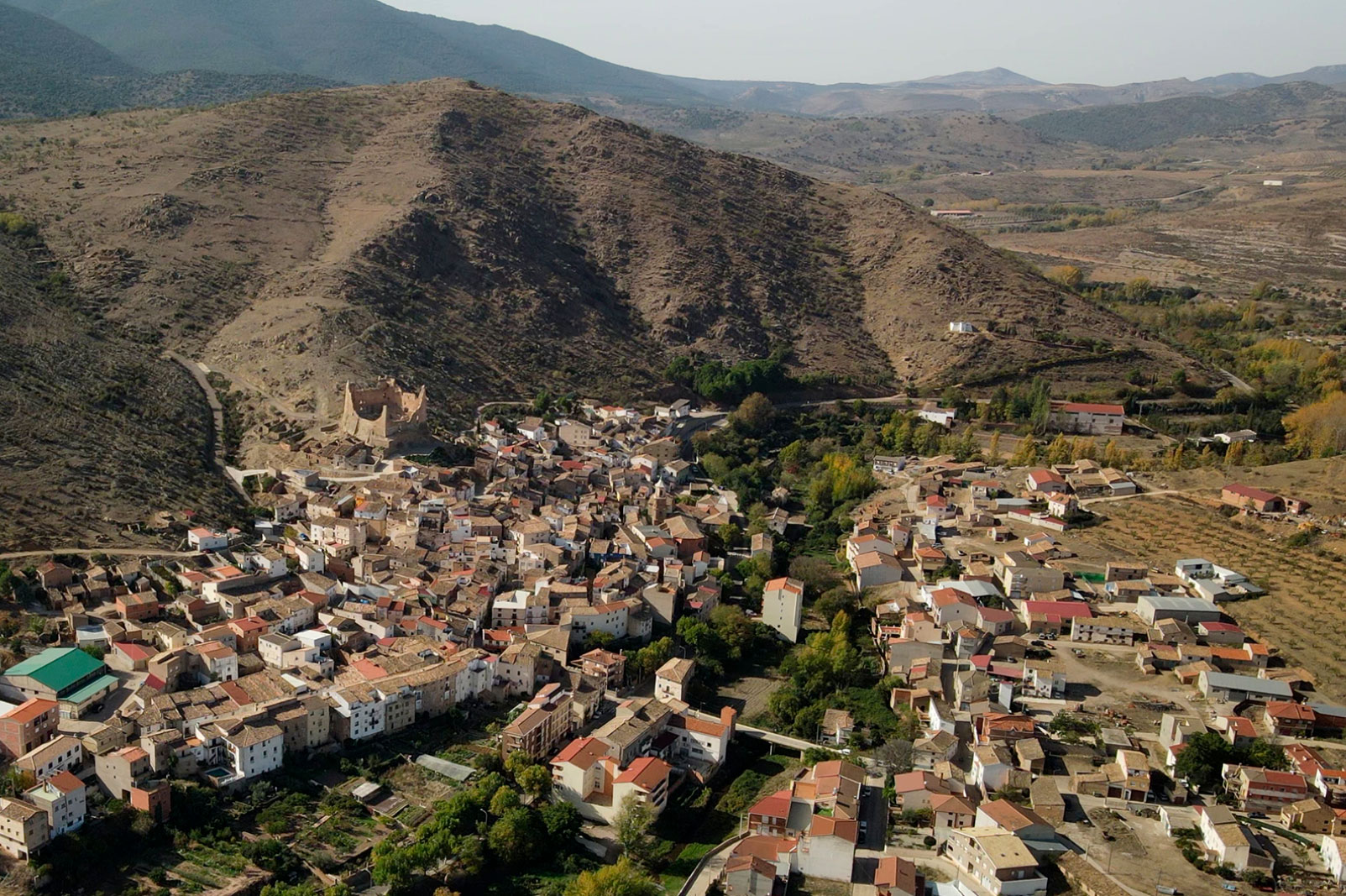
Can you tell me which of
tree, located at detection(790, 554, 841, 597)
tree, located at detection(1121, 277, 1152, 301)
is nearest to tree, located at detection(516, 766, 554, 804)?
tree, located at detection(790, 554, 841, 597)

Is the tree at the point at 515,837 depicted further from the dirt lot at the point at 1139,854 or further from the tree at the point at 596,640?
the dirt lot at the point at 1139,854

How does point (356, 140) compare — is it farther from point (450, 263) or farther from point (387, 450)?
point (387, 450)

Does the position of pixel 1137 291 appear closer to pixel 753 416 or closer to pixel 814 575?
pixel 753 416

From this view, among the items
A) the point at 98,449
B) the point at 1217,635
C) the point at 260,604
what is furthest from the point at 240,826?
the point at 1217,635

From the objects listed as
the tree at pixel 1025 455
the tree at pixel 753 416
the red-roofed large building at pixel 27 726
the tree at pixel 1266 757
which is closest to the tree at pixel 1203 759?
the tree at pixel 1266 757

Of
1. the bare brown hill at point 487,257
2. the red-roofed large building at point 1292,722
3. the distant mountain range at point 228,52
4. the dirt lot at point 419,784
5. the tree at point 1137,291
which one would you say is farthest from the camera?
the distant mountain range at point 228,52

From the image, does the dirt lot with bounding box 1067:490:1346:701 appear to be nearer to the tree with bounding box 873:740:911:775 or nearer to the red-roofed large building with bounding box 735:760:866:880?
the tree with bounding box 873:740:911:775
